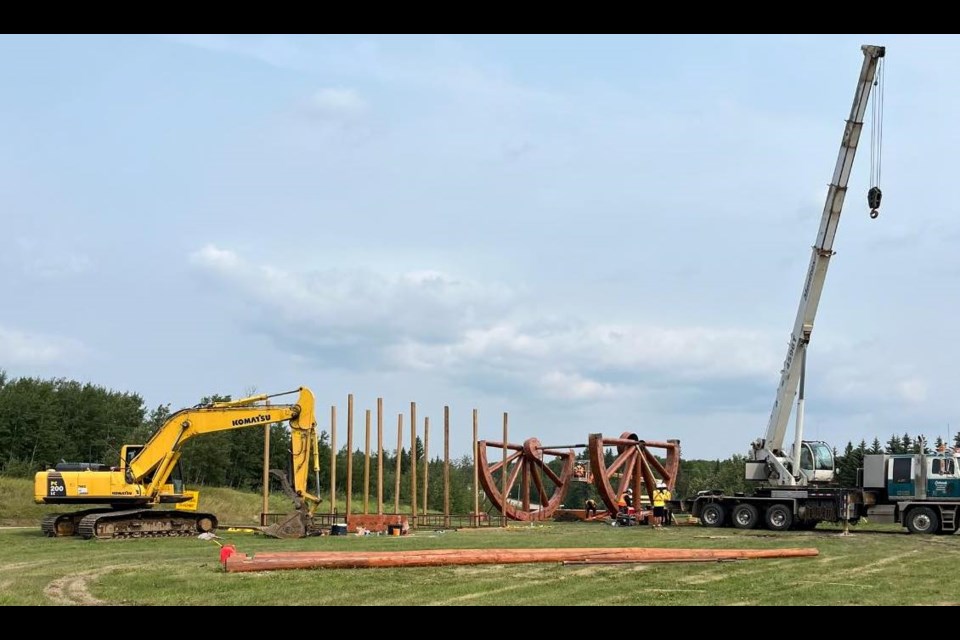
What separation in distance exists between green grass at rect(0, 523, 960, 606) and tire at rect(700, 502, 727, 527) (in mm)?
11670

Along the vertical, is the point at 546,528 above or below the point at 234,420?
below

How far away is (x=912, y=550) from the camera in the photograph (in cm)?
2270

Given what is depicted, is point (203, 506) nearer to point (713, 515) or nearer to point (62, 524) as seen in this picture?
point (62, 524)

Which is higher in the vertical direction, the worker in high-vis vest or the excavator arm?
the excavator arm

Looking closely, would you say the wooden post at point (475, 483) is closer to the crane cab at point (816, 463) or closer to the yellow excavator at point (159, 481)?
the yellow excavator at point (159, 481)

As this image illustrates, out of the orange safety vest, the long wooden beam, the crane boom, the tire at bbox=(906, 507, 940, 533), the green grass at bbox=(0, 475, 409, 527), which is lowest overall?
the green grass at bbox=(0, 475, 409, 527)

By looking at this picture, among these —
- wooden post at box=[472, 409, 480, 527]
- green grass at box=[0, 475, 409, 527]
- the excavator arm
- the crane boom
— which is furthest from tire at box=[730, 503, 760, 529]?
green grass at box=[0, 475, 409, 527]

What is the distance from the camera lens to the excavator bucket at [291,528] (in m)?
26.8

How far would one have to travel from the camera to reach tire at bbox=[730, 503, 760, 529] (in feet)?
109

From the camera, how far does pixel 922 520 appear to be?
101 feet

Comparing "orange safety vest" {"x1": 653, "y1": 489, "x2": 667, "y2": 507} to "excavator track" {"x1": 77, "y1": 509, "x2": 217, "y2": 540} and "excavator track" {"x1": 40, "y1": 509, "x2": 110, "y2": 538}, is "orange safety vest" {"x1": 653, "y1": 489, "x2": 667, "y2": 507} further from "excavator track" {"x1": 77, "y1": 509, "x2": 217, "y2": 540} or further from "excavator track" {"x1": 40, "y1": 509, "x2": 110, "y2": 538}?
"excavator track" {"x1": 40, "y1": 509, "x2": 110, "y2": 538}

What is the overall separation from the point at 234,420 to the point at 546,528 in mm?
10409
